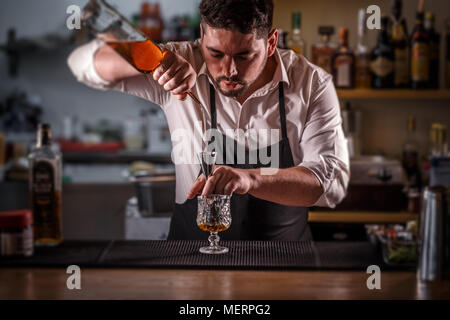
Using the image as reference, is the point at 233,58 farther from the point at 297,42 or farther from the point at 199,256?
the point at 297,42

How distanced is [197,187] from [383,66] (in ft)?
3.90

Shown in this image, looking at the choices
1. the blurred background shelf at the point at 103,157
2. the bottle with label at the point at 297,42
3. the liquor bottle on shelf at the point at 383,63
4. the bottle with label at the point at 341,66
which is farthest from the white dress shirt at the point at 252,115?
the blurred background shelf at the point at 103,157

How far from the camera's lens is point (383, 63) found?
2.06 metres

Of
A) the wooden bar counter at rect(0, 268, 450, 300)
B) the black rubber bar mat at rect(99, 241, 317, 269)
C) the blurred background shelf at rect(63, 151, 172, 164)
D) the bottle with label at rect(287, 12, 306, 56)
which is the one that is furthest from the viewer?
→ the blurred background shelf at rect(63, 151, 172, 164)

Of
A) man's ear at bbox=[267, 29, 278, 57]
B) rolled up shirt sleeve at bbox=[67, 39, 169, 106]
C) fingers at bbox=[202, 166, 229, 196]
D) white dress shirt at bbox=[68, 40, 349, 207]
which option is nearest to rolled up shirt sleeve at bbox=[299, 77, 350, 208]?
white dress shirt at bbox=[68, 40, 349, 207]

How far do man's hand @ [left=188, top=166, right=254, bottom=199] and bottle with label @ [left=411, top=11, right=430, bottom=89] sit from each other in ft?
3.75

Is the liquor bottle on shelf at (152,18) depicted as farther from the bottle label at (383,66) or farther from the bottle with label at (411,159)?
the bottle with label at (411,159)

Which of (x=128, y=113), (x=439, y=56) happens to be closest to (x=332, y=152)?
(x=439, y=56)

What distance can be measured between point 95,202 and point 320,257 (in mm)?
1816

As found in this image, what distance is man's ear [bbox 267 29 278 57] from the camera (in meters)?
1.26

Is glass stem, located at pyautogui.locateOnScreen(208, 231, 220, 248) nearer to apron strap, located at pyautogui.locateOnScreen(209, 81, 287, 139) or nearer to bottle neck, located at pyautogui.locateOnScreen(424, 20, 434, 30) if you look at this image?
apron strap, located at pyautogui.locateOnScreen(209, 81, 287, 139)

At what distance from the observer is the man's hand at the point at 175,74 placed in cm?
117
